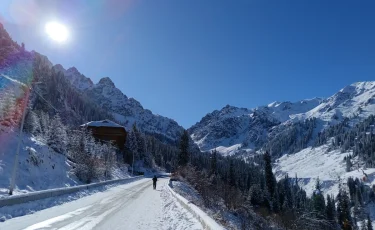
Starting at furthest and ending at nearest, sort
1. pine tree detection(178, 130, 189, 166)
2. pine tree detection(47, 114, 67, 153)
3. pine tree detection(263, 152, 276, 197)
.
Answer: pine tree detection(178, 130, 189, 166) < pine tree detection(263, 152, 276, 197) < pine tree detection(47, 114, 67, 153)

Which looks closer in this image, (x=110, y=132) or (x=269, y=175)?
(x=269, y=175)

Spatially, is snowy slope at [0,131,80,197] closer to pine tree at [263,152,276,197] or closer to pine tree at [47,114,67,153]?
pine tree at [47,114,67,153]

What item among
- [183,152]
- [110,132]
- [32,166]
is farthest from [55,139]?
[110,132]

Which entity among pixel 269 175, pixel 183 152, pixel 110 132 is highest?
pixel 110 132

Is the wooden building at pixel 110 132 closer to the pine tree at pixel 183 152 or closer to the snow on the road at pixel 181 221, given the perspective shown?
the pine tree at pixel 183 152

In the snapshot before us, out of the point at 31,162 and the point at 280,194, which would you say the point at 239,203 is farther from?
the point at 280,194

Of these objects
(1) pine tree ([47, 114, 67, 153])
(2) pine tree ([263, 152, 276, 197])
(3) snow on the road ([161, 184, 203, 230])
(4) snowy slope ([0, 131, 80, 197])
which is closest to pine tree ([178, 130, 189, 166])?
(2) pine tree ([263, 152, 276, 197])

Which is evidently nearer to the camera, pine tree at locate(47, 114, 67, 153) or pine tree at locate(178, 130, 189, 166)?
pine tree at locate(47, 114, 67, 153)

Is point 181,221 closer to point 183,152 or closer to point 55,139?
point 55,139

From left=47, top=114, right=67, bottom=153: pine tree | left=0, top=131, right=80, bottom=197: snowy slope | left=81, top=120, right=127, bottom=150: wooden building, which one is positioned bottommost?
left=0, top=131, right=80, bottom=197: snowy slope

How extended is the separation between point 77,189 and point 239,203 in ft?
79.3

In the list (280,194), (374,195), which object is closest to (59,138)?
(280,194)

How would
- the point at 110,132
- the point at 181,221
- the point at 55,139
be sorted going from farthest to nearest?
1. the point at 110,132
2. the point at 55,139
3. the point at 181,221

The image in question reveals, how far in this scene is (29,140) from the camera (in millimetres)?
30766
